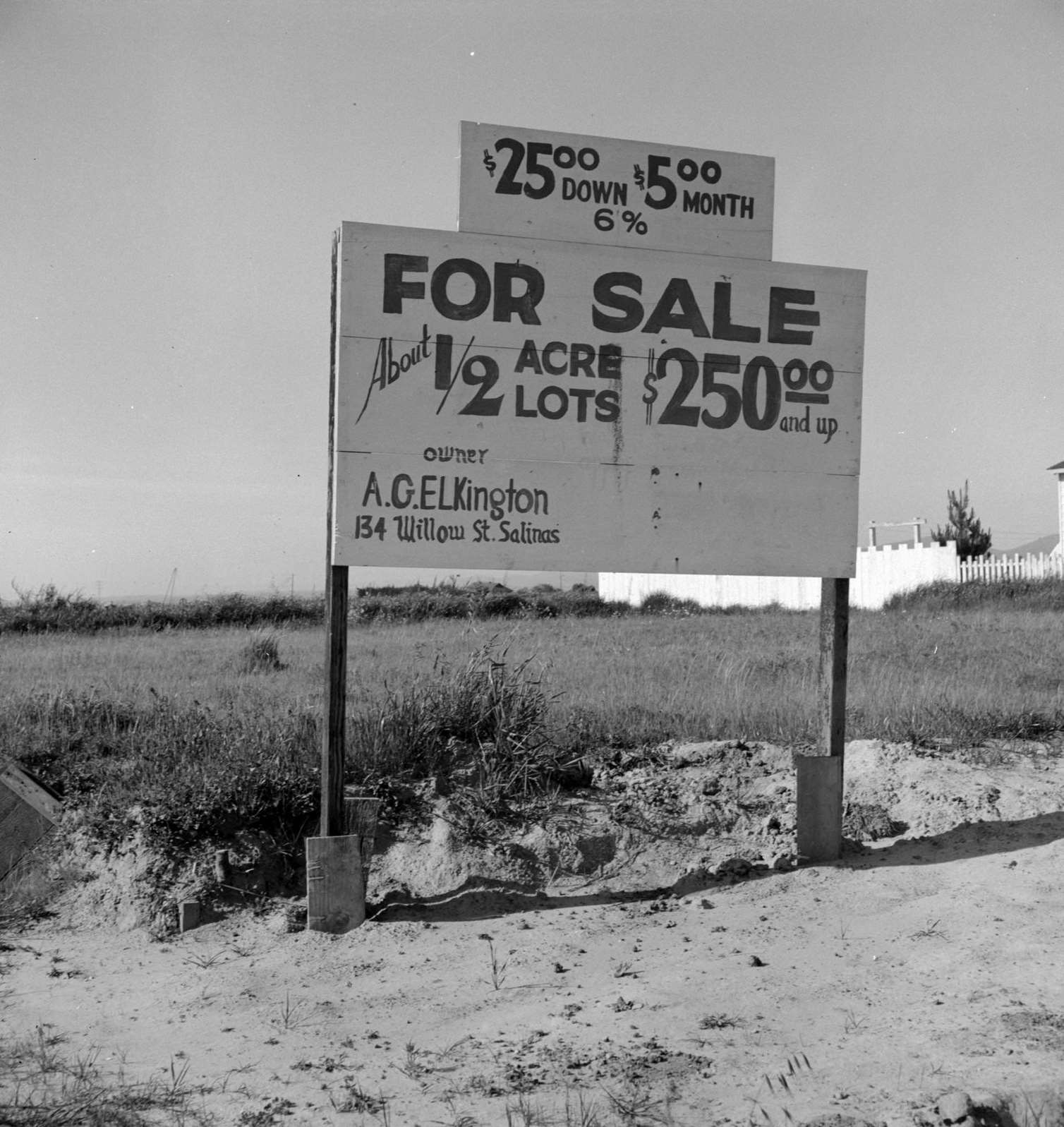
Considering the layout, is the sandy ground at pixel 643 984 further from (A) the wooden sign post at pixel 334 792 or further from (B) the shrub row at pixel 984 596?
(B) the shrub row at pixel 984 596

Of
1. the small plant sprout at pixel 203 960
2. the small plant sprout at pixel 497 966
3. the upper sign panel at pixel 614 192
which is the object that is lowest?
the small plant sprout at pixel 203 960

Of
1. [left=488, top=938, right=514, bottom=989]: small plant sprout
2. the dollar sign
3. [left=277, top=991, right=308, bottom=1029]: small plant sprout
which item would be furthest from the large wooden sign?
[left=277, top=991, right=308, bottom=1029]: small plant sprout

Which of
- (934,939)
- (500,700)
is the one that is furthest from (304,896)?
(934,939)

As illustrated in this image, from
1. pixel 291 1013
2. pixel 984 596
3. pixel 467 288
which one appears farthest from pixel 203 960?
pixel 984 596

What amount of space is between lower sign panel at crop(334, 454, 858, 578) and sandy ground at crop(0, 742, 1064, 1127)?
1407mm

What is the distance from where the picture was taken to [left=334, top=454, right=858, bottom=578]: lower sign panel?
4.68 meters

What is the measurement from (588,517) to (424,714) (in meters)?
1.67

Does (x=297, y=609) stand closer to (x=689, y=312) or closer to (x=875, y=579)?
(x=875, y=579)

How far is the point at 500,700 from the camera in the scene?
5883 millimetres

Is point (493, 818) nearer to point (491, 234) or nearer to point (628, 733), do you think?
point (628, 733)

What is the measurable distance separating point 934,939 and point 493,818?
2.19 metres

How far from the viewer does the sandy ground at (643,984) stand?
9.90 feet

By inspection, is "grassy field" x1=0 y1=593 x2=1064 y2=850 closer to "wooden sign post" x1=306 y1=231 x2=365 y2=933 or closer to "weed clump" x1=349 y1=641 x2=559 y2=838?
"weed clump" x1=349 y1=641 x2=559 y2=838

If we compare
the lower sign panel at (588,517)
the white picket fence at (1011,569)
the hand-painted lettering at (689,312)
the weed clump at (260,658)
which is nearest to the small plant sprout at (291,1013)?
the lower sign panel at (588,517)
